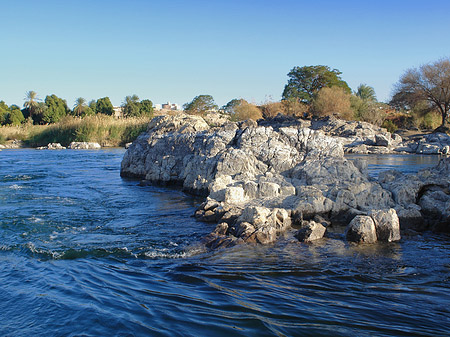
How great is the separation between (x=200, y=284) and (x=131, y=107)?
53.3 meters

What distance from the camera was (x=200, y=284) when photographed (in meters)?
4.92

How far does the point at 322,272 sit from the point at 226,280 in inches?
51.1

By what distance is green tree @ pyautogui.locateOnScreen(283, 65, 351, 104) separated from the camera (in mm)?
45969

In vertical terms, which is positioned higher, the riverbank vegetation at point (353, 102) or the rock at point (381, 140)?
the riverbank vegetation at point (353, 102)

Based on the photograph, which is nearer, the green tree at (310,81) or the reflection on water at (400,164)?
the reflection on water at (400,164)

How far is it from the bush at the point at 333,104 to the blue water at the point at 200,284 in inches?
1264

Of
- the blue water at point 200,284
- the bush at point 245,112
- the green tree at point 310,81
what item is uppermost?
the green tree at point 310,81

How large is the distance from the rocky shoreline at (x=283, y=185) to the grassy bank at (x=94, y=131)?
65.1ft

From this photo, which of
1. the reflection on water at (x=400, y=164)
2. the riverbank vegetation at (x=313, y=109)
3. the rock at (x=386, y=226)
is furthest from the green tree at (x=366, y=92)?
the rock at (x=386, y=226)

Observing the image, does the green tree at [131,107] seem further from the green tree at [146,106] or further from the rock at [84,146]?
the rock at [84,146]

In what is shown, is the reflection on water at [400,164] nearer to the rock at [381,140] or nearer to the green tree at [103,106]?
the rock at [381,140]

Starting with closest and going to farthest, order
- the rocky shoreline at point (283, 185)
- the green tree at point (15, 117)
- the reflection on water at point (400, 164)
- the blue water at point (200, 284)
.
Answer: the blue water at point (200, 284) < the rocky shoreline at point (283, 185) < the reflection on water at point (400, 164) < the green tree at point (15, 117)

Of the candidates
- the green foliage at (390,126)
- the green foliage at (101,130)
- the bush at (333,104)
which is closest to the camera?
the green foliage at (101,130)

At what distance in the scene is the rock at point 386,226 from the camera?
6625mm
